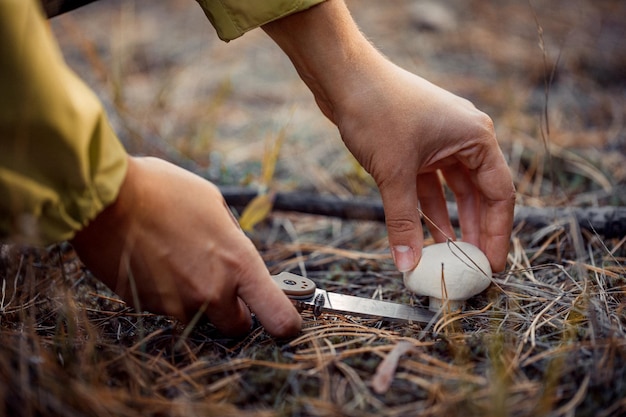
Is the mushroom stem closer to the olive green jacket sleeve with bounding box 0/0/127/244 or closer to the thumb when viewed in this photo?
the thumb

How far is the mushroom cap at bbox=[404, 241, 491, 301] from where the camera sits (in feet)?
4.52

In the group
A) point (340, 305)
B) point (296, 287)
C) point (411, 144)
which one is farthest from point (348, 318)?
point (411, 144)

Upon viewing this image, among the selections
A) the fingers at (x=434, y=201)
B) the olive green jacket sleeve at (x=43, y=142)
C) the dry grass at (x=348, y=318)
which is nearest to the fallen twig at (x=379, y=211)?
the dry grass at (x=348, y=318)

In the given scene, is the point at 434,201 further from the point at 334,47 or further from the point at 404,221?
the point at 334,47

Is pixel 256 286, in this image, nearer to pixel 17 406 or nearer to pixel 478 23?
pixel 17 406

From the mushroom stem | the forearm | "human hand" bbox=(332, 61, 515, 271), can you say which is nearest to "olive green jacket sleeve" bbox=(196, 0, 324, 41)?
the forearm

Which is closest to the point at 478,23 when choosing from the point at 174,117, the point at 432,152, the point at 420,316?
the point at 174,117

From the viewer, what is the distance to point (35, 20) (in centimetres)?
96

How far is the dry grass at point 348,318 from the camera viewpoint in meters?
1.05

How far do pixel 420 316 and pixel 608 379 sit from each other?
16.8 inches

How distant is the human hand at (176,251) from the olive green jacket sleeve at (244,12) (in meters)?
0.48

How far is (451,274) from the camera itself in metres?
1.38

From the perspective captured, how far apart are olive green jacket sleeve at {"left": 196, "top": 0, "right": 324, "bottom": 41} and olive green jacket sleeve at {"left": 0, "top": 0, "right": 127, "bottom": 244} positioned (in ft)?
1.75

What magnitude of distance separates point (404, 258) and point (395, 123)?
35 cm
